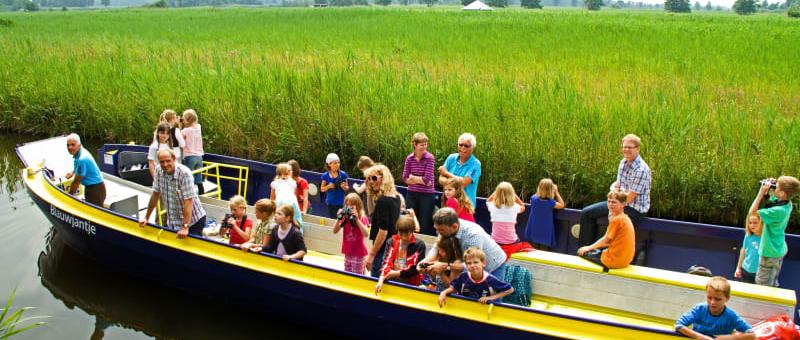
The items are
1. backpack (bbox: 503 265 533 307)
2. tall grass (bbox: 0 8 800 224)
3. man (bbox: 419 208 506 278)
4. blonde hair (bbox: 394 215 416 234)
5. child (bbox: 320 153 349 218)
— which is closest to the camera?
man (bbox: 419 208 506 278)

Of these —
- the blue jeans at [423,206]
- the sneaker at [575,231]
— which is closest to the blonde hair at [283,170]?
the blue jeans at [423,206]

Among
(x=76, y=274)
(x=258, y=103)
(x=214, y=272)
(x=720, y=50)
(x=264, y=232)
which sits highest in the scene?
(x=720, y=50)

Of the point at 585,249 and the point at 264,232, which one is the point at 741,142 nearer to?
the point at 585,249

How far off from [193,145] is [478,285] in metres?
4.90

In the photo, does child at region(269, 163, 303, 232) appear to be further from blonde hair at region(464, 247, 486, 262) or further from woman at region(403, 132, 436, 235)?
blonde hair at region(464, 247, 486, 262)

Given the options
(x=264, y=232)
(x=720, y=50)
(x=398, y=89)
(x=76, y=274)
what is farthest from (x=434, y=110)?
(x=720, y=50)

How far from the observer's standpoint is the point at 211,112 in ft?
40.3

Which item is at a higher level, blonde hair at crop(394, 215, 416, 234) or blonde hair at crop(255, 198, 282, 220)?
blonde hair at crop(394, 215, 416, 234)

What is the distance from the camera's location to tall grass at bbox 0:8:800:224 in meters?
9.32

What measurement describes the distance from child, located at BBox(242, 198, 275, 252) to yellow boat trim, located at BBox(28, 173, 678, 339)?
0.10 metres

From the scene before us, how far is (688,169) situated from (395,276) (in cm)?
507

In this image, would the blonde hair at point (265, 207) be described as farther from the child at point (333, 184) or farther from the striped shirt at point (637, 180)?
the striped shirt at point (637, 180)

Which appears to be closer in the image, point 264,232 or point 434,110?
point 264,232

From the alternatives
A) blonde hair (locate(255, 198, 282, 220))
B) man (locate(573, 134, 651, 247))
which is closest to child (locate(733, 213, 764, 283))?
man (locate(573, 134, 651, 247))
